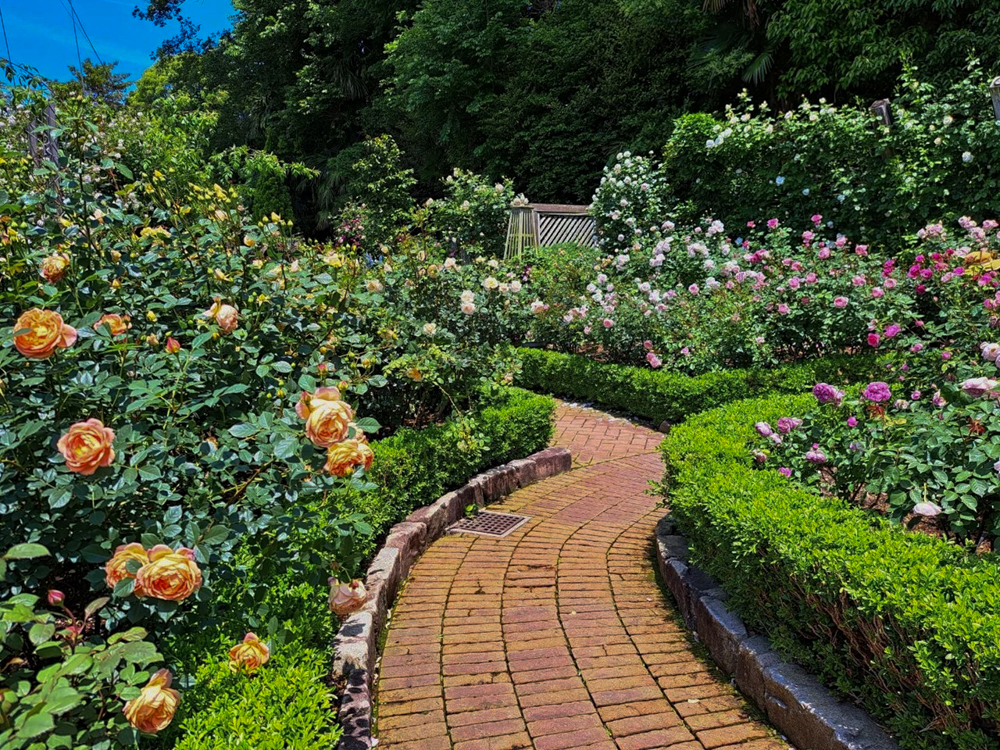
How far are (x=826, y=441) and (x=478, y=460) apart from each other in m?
2.20

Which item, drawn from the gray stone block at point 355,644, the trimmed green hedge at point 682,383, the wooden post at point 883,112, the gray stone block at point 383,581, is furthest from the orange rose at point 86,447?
the wooden post at point 883,112

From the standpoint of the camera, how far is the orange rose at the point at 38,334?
5.10 ft

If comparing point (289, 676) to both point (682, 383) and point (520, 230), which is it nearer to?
point (682, 383)

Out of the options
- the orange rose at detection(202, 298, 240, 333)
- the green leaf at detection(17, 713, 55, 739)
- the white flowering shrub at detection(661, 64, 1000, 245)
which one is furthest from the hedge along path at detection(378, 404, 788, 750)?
the white flowering shrub at detection(661, 64, 1000, 245)

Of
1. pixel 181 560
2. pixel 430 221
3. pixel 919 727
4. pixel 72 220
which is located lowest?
pixel 919 727

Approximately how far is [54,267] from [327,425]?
1.14m

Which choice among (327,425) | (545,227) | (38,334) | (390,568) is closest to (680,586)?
(390,568)

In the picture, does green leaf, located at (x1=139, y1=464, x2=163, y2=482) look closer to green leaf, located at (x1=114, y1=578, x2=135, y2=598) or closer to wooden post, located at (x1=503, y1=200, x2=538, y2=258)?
green leaf, located at (x1=114, y1=578, x2=135, y2=598)

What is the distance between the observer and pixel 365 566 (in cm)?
338

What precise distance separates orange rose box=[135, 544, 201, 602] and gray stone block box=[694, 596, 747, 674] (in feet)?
6.63

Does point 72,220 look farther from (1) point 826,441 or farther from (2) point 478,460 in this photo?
(1) point 826,441

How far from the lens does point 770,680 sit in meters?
2.35

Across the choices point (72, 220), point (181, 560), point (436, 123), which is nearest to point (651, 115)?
point (436, 123)

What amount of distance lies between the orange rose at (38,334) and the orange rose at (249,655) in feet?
2.86
